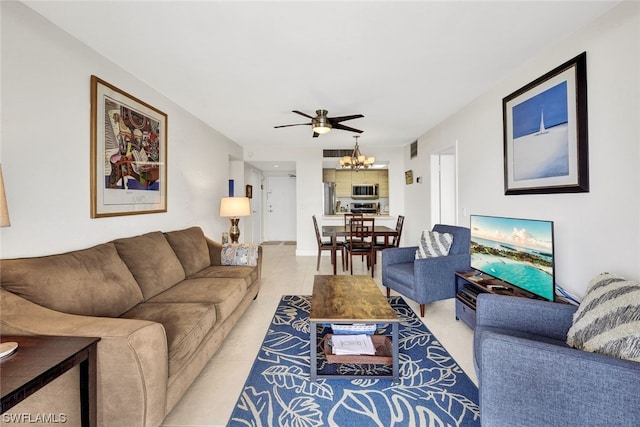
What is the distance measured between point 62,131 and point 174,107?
1570mm

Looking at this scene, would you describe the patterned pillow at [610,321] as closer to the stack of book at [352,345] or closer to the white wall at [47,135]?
the stack of book at [352,345]

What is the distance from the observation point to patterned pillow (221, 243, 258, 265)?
327 centimetres

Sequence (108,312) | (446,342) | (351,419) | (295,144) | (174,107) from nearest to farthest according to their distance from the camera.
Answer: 1. (351,419)
2. (108,312)
3. (446,342)
4. (174,107)
5. (295,144)

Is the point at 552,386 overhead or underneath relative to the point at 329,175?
underneath

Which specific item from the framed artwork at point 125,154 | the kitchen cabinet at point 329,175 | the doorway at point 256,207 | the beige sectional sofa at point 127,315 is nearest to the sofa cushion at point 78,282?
the beige sectional sofa at point 127,315

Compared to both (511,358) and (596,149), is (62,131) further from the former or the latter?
(596,149)

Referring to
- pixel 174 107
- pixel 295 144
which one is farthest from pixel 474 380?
pixel 295 144

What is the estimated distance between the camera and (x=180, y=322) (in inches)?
67.8

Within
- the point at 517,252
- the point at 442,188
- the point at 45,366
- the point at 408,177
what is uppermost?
the point at 408,177

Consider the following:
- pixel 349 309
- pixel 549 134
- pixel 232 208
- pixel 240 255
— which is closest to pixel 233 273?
pixel 240 255

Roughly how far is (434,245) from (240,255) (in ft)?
7.30

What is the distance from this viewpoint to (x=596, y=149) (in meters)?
1.79

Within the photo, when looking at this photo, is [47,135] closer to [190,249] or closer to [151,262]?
[151,262]

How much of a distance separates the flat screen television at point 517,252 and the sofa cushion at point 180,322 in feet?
7.57
